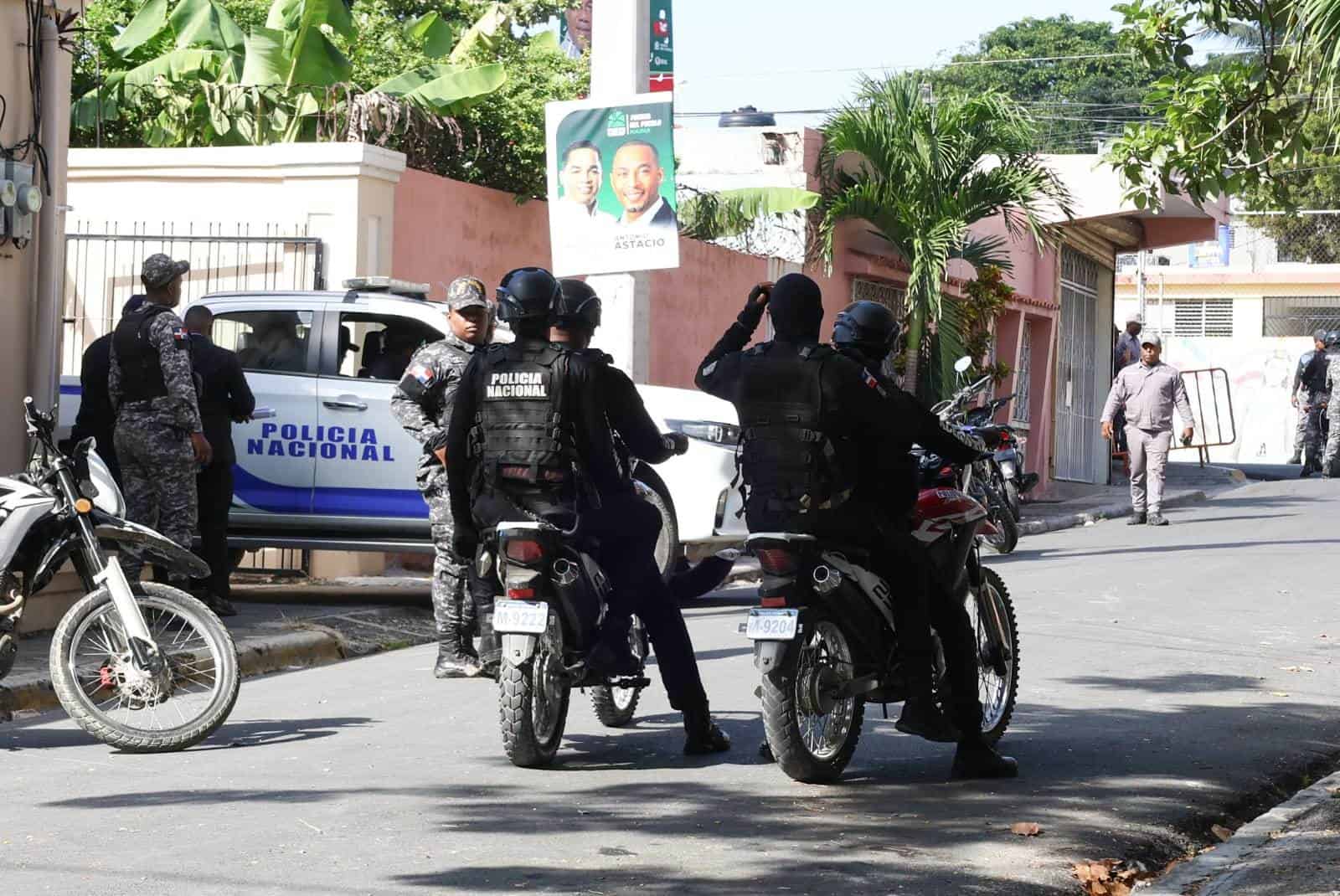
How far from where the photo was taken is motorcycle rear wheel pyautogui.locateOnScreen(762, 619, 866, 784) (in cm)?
642

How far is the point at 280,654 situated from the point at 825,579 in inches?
178

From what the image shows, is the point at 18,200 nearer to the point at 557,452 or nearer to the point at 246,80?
the point at 557,452

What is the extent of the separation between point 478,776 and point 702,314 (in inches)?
536

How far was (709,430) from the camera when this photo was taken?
1243 cm

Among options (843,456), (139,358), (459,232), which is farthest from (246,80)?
(843,456)

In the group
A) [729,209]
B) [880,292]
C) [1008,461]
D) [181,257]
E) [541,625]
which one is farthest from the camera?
[880,292]

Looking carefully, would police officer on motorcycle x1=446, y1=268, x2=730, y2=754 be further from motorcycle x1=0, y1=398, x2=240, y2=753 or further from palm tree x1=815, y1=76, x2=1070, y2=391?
palm tree x1=815, y1=76, x2=1070, y2=391

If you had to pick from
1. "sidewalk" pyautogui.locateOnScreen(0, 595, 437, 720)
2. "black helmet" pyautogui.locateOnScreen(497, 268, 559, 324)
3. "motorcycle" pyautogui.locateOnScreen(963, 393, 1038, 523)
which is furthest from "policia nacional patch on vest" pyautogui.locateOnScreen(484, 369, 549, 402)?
"motorcycle" pyautogui.locateOnScreen(963, 393, 1038, 523)

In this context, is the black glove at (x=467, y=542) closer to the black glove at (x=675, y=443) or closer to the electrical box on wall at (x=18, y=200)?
the black glove at (x=675, y=443)

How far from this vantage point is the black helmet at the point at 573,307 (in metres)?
7.02

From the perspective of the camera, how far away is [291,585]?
13.4 metres

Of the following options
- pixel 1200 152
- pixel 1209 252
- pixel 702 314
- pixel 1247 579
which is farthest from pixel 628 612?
pixel 1209 252

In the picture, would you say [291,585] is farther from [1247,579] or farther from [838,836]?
[838,836]

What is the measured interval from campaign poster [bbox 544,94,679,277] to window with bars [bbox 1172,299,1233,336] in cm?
3581
